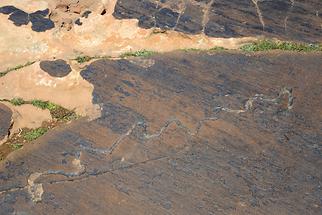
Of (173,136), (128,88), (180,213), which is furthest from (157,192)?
(128,88)

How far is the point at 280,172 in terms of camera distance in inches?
211

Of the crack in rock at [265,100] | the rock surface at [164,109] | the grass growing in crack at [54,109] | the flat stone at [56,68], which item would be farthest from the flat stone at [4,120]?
the crack in rock at [265,100]

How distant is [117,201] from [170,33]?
264 centimetres

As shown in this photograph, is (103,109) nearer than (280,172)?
No

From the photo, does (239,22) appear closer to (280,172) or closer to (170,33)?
(170,33)

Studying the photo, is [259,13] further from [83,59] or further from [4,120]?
[4,120]

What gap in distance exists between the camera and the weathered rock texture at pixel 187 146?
530 centimetres

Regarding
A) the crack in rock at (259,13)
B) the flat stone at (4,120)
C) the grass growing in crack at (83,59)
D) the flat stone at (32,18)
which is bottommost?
the flat stone at (4,120)

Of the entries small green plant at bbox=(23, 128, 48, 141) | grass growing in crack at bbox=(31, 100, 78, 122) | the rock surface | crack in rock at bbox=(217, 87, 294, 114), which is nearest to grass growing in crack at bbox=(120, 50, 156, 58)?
the rock surface

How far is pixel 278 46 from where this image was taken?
21.4 feet

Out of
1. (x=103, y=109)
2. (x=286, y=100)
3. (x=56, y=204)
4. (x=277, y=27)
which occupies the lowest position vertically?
(x=56, y=204)

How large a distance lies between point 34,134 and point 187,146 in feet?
6.26

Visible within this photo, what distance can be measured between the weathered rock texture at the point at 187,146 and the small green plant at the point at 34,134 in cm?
14

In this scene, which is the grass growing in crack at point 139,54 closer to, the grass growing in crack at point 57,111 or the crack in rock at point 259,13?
the grass growing in crack at point 57,111
